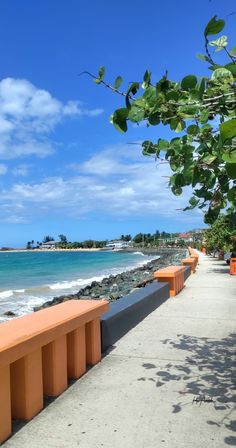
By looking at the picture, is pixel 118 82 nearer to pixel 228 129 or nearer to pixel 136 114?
pixel 136 114

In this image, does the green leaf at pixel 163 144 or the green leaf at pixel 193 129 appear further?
the green leaf at pixel 163 144

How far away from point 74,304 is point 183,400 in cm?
179

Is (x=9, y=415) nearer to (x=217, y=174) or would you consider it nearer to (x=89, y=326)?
(x=89, y=326)

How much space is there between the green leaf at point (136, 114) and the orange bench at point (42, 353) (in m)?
1.86

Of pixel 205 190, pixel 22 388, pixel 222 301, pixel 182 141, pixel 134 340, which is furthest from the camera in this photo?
pixel 222 301

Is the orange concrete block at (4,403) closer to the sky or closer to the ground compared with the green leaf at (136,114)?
closer to the ground

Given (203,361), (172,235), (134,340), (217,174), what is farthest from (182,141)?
(172,235)

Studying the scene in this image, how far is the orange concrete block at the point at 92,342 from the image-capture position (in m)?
5.58

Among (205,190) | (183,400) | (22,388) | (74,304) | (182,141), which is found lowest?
(183,400)

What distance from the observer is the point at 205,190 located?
3574 millimetres

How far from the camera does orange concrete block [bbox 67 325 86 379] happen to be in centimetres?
504

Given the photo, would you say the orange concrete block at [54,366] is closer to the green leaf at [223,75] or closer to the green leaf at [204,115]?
the green leaf at [204,115]

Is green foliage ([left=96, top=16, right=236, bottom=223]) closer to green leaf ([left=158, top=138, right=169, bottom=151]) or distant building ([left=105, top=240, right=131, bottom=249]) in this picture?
green leaf ([left=158, top=138, right=169, bottom=151])

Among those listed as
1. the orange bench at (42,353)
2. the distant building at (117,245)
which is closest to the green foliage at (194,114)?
the orange bench at (42,353)
